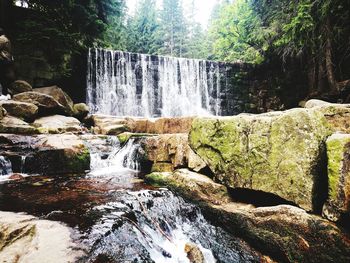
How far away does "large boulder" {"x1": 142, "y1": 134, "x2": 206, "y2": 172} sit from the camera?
5582 millimetres

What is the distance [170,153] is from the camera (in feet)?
20.6

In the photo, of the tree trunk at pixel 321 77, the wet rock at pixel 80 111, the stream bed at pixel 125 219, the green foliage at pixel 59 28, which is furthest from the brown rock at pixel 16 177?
the tree trunk at pixel 321 77

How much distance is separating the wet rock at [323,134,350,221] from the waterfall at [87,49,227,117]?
1301 centimetres

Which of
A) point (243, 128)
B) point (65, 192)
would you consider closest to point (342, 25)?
point (243, 128)

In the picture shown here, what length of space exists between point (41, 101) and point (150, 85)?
7455mm

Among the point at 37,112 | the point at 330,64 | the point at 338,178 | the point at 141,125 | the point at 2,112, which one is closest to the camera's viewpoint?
the point at 338,178

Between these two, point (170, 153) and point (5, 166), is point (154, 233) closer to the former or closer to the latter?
point (170, 153)

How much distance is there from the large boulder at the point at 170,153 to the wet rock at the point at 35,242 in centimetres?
325

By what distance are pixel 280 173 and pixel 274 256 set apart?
121cm

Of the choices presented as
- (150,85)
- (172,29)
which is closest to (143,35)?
(172,29)

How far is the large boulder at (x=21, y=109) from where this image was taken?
8.59 metres

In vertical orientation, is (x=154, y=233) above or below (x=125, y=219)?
below

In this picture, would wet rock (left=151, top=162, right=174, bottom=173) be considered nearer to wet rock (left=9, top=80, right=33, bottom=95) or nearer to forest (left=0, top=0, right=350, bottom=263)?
forest (left=0, top=0, right=350, bottom=263)

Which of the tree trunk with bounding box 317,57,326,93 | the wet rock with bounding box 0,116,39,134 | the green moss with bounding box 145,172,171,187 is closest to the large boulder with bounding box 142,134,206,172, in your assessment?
the green moss with bounding box 145,172,171,187
